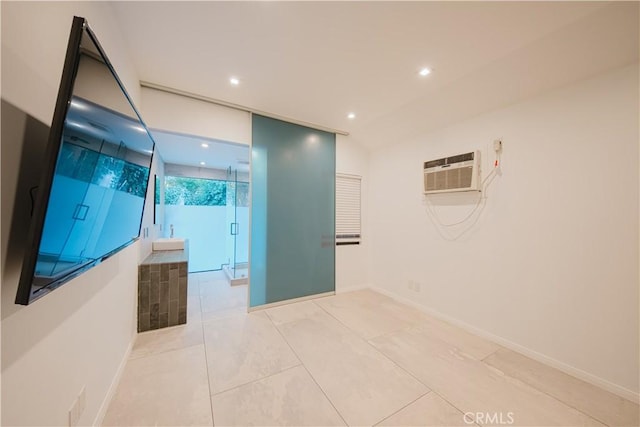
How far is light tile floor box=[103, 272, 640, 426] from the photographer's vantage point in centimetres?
150

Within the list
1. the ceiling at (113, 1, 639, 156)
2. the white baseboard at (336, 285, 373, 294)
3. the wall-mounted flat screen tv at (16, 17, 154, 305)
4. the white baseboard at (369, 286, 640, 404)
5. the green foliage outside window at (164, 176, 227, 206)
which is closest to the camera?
the wall-mounted flat screen tv at (16, 17, 154, 305)

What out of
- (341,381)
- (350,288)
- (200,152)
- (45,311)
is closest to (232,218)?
(200,152)

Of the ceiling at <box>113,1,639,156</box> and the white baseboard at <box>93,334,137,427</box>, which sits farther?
the ceiling at <box>113,1,639,156</box>

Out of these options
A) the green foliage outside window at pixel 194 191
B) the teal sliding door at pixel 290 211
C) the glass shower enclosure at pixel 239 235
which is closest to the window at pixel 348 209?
the teal sliding door at pixel 290 211

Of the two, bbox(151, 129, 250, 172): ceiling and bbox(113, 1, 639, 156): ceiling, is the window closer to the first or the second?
bbox(113, 1, 639, 156): ceiling

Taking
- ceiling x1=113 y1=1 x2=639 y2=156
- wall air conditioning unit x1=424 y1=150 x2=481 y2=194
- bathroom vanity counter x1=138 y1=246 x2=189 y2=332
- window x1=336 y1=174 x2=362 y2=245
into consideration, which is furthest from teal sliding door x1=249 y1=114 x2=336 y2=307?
wall air conditioning unit x1=424 y1=150 x2=481 y2=194

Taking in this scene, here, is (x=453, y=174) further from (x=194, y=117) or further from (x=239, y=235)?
(x=239, y=235)

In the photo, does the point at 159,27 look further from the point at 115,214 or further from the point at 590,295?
the point at 590,295

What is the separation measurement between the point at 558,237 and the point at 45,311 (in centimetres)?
348

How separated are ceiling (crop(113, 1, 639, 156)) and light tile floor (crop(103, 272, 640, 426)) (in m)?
2.60

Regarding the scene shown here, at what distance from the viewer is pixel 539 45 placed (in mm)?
1792

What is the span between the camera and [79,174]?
0.78m

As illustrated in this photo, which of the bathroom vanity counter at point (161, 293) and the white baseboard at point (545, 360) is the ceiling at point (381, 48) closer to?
the bathroom vanity counter at point (161, 293)

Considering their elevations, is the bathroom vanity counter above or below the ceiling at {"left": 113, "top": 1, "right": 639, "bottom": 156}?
below
